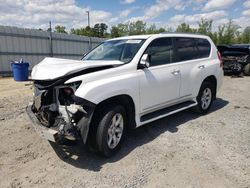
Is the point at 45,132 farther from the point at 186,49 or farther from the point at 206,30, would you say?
the point at 206,30

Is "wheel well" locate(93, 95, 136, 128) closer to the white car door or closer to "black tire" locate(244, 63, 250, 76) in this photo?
the white car door

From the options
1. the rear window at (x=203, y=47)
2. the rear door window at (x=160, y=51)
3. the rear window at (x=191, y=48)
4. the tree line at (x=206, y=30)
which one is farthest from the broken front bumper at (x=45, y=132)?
the tree line at (x=206, y=30)

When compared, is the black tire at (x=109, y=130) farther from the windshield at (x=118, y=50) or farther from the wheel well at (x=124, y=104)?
the windshield at (x=118, y=50)

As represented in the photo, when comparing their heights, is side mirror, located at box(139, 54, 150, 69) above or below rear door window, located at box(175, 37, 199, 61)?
below

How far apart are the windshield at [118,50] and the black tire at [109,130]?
98 centimetres

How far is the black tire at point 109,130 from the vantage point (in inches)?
146

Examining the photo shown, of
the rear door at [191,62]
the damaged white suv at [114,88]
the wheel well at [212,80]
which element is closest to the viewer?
the damaged white suv at [114,88]

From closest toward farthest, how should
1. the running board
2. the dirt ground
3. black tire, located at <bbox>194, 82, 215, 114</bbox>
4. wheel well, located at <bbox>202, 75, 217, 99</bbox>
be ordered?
the dirt ground
the running board
black tire, located at <bbox>194, 82, 215, 114</bbox>
wheel well, located at <bbox>202, 75, 217, 99</bbox>

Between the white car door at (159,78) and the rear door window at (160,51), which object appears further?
the rear door window at (160,51)

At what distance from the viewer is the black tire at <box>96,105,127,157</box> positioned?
146 inches

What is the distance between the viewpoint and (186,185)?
3.30 m

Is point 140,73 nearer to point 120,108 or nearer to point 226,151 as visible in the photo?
point 120,108

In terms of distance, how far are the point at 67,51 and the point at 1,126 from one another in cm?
1284

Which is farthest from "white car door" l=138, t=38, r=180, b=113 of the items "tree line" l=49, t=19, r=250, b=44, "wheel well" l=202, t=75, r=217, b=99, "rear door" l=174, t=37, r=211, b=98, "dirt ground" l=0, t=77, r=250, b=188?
"tree line" l=49, t=19, r=250, b=44
